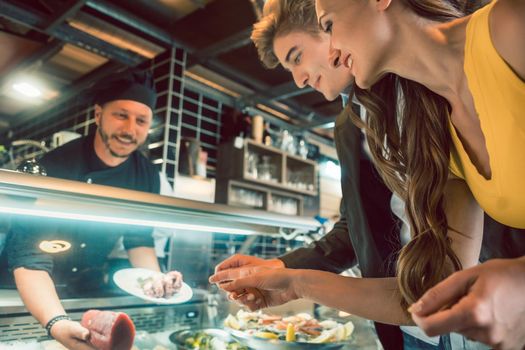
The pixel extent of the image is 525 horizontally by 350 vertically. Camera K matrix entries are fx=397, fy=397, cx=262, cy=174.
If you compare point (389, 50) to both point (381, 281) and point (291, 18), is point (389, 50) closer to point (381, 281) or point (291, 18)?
point (381, 281)

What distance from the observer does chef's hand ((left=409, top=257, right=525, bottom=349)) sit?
48 centimetres

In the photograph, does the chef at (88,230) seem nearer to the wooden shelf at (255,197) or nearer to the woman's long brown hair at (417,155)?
the woman's long brown hair at (417,155)

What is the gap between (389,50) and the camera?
98 cm

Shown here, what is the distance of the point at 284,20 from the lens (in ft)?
5.36

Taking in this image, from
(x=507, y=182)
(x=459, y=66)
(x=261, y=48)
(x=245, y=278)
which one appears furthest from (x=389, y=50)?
(x=261, y=48)

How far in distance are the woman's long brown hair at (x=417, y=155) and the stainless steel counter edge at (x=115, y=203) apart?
0.62 metres

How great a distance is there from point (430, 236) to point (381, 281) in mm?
164

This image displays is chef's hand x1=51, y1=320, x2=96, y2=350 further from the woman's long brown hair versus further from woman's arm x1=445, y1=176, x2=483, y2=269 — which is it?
woman's arm x1=445, y1=176, x2=483, y2=269

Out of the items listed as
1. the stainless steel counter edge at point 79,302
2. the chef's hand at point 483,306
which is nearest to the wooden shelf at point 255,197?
the stainless steel counter edge at point 79,302

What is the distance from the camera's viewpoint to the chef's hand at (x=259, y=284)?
1.07m

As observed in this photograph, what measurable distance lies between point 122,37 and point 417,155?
14.8 ft

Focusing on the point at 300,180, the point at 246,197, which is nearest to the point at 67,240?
the point at 246,197

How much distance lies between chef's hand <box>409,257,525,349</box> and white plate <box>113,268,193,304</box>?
45.4 inches

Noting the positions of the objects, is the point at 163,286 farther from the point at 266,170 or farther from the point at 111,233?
the point at 266,170
